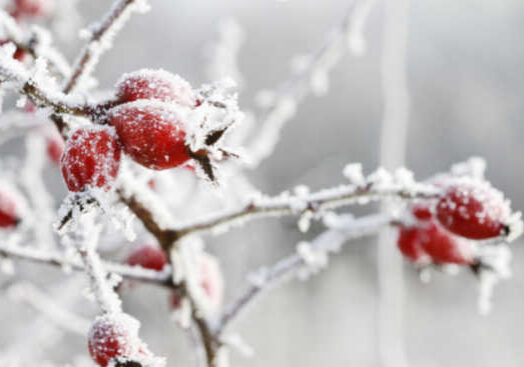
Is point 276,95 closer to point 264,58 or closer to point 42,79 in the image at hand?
point 42,79

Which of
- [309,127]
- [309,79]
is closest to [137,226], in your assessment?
[309,79]

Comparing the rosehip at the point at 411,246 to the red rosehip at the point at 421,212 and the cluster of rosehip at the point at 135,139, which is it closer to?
the red rosehip at the point at 421,212

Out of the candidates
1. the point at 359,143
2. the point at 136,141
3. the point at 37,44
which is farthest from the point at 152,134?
the point at 359,143

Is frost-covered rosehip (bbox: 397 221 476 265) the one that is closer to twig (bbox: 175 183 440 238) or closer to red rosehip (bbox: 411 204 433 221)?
red rosehip (bbox: 411 204 433 221)

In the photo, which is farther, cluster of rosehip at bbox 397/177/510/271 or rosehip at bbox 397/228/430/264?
rosehip at bbox 397/228/430/264

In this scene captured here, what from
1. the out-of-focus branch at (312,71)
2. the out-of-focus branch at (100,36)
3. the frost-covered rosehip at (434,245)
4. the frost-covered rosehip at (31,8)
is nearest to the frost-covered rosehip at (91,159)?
the out-of-focus branch at (100,36)

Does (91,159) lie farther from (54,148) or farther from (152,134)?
(54,148)

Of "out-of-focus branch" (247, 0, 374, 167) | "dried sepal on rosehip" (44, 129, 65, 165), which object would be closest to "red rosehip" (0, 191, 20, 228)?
"dried sepal on rosehip" (44, 129, 65, 165)
